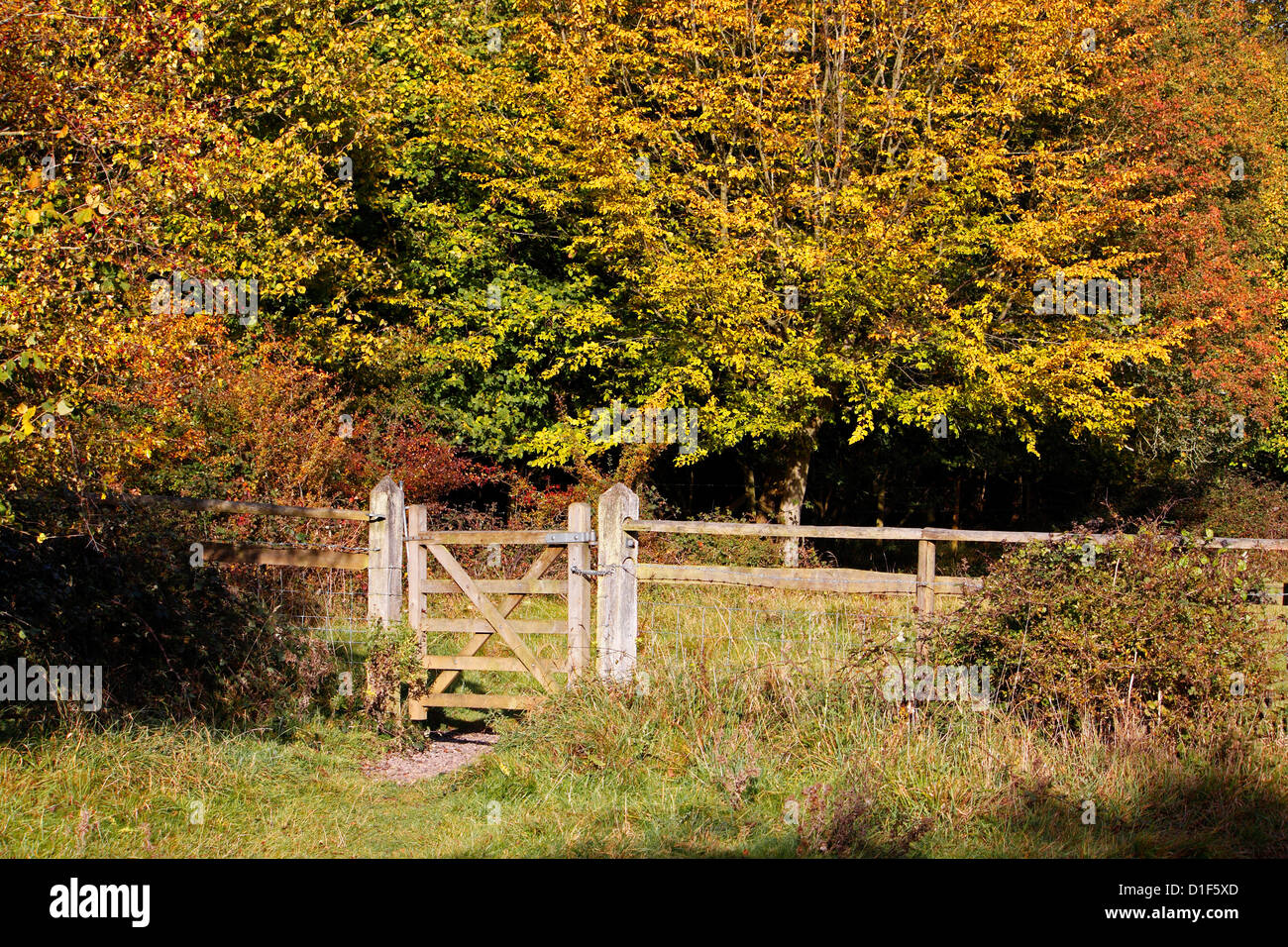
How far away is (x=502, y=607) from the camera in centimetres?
882

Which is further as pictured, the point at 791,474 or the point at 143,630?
the point at 791,474

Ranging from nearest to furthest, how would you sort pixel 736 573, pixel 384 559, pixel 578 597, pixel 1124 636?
pixel 1124 636 < pixel 736 573 < pixel 578 597 < pixel 384 559

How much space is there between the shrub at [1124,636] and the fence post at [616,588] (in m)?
2.33

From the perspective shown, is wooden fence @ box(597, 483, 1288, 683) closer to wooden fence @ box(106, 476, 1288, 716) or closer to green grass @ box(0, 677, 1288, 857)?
wooden fence @ box(106, 476, 1288, 716)

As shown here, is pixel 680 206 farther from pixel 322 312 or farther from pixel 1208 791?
pixel 1208 791

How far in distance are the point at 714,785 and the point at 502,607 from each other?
10.1ft

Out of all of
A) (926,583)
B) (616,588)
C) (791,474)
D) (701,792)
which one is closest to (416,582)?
(616,588)

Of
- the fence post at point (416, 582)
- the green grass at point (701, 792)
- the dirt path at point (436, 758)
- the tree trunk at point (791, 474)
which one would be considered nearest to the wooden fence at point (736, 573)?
the green grass at point (701, 792)

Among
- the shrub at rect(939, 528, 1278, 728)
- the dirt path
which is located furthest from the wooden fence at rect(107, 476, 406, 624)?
the shrub at rect(939, 528, 1278, 728)

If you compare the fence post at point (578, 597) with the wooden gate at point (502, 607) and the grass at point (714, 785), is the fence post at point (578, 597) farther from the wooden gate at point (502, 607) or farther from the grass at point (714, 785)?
the grass at point (714, 785)

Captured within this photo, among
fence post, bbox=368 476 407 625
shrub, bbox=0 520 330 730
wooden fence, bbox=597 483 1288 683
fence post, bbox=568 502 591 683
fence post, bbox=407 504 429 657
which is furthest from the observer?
fence post, bbox=407 504 429 657

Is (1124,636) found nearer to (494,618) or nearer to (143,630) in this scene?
(494,618)

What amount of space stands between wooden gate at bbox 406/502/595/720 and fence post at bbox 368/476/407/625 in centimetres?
13

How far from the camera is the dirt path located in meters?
7.79
